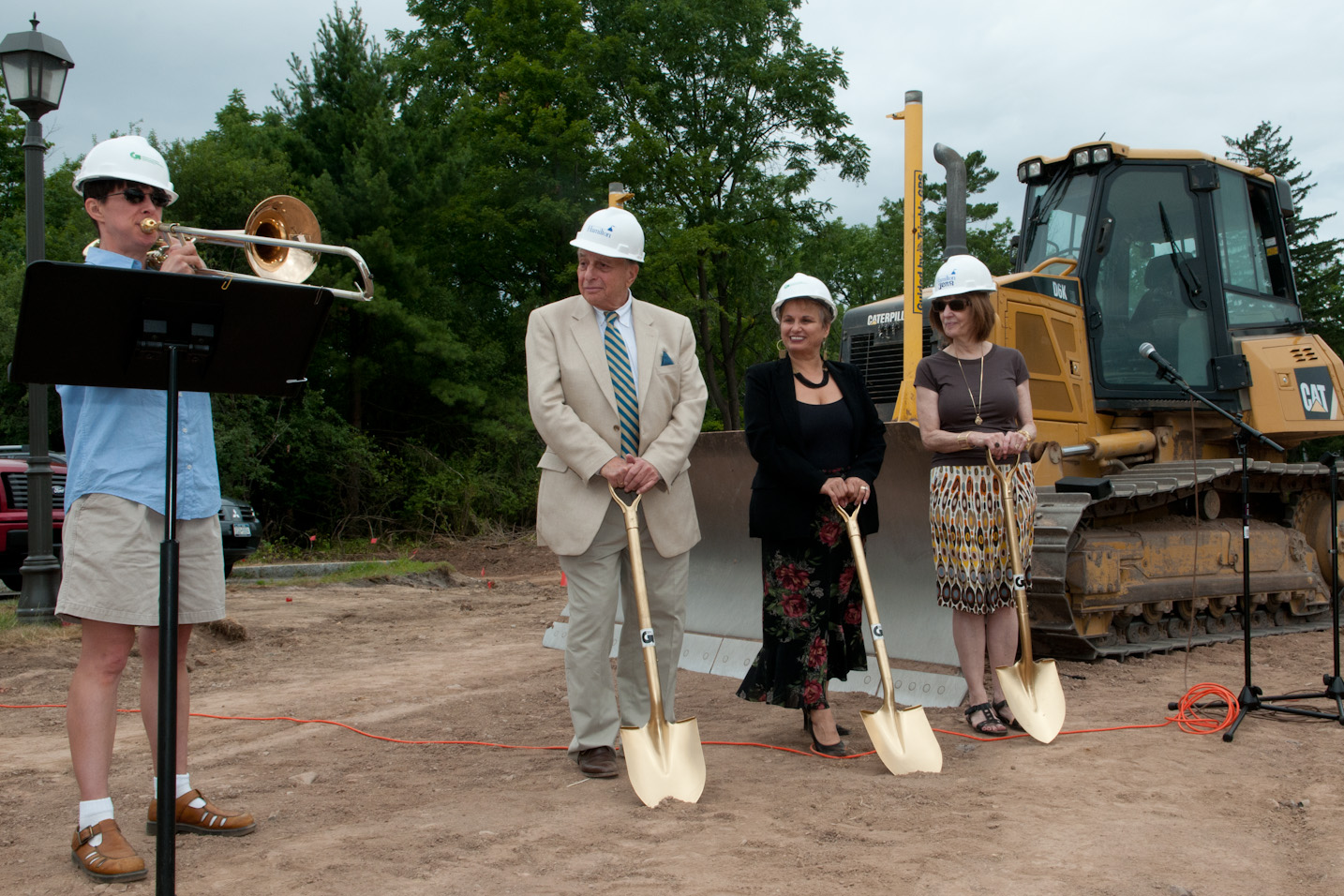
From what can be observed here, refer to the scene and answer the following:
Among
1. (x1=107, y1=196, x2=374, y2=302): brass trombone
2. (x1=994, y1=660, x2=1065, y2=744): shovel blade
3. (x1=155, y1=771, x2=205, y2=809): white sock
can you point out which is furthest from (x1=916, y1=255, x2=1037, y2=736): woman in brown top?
(x1=155, y1=771, x2=205, y2=809): white sock

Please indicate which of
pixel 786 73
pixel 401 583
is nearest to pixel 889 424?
pixel 401 583

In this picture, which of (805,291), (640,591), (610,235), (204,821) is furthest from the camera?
(805,291)

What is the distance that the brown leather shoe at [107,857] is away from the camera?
289 cm

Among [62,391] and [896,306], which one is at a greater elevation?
[896,306]

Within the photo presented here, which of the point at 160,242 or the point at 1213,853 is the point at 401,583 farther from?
the point at 1213,853

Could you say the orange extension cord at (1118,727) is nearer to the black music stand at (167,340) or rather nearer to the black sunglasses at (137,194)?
the black music stand at (167,340)

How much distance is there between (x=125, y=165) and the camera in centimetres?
301

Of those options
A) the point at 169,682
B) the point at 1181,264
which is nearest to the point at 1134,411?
the point at 1181,264

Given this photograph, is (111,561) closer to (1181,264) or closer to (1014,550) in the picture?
(1014,550)

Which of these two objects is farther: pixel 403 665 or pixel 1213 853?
pixel 403 665

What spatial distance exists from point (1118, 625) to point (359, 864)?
15.4 feet

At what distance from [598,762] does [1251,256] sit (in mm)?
5851

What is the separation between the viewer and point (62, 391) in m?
3.05

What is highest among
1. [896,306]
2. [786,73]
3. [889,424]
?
[786,73]
